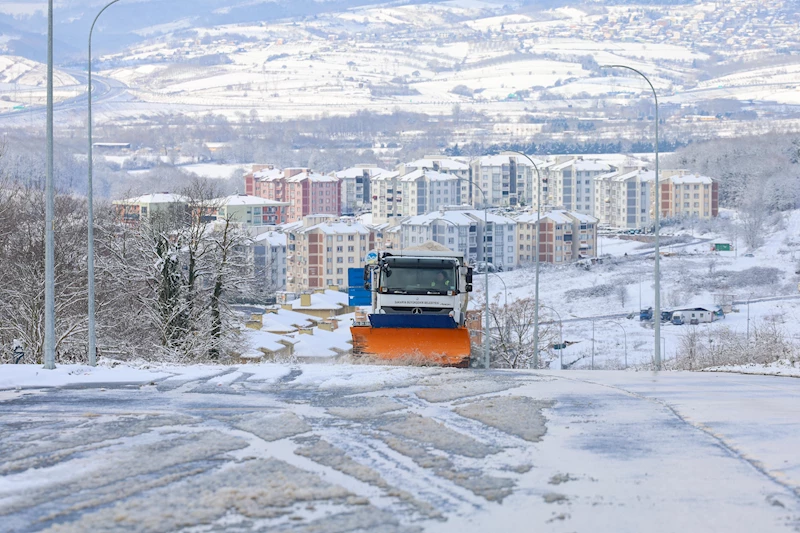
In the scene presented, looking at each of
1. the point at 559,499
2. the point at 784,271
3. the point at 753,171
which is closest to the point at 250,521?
the point at 559,499

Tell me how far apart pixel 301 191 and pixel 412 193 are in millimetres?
18878

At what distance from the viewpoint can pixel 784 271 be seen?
3415 inches

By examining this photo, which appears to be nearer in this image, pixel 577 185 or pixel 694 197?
pixel 694 197

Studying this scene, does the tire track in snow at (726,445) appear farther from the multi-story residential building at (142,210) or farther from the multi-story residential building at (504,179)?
the multi-story residential building at (504,179)

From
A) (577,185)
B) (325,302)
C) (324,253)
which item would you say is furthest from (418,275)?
(577,185)

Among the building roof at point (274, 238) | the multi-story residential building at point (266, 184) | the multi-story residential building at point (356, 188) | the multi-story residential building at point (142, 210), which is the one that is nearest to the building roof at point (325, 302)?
the multi-story residential building at point (142, 210)

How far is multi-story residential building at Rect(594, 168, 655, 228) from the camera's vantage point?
153m

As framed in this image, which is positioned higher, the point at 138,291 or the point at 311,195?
the point at 311,195

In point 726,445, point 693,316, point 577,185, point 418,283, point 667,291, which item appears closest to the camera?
point 726,445

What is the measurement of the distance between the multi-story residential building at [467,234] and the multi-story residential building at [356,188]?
7222cm

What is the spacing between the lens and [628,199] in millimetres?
155375

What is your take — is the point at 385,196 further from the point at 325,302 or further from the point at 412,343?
the point at 412,343

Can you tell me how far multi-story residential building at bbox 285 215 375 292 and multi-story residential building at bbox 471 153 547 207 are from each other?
6358 centimetres

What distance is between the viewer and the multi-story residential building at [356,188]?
191750 mm
